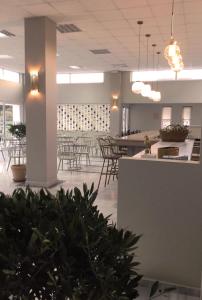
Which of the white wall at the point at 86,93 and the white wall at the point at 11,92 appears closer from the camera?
the white wall at the point at 11,92

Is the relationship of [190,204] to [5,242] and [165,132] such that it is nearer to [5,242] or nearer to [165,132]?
[5,242]

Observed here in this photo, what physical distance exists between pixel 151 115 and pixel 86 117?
282 centimetres

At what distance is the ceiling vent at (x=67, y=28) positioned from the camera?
5787 mm

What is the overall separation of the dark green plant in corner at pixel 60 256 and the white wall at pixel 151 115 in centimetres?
1104

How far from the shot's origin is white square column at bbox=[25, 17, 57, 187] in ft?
17.6

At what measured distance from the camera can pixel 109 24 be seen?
5.69m

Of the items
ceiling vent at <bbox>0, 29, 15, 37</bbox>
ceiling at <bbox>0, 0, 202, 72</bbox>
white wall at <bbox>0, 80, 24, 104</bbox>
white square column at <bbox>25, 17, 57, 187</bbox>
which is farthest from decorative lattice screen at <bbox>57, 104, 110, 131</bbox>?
white square column at <bbox>25, 17, 57, 187</bbox>

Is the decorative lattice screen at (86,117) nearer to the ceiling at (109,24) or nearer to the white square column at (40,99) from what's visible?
the ceiling at (109,24)

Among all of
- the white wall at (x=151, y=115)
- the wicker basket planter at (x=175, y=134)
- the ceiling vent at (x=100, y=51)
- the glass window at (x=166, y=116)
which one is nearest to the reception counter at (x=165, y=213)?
the wicker basket planter at (x=175, y=134)

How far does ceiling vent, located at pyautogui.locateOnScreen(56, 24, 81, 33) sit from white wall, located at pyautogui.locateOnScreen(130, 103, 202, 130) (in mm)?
6492

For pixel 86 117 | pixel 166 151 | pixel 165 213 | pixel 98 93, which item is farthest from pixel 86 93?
pixel 165 213

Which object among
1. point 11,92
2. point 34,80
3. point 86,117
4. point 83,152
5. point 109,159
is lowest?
point 83,152

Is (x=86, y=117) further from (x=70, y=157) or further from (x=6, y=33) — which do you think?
(x=6, y=33)

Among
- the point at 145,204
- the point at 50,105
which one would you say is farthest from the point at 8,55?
the point at 145,204
